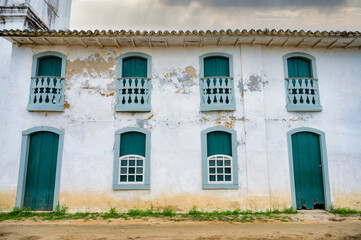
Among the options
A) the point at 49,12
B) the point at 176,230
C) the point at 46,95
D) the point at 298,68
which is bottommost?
the point at 176,230

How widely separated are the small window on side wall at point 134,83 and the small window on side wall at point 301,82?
199 inches

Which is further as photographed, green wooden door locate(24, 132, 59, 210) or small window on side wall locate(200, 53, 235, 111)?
small window on side wall locate(200, 53, 235, 111)

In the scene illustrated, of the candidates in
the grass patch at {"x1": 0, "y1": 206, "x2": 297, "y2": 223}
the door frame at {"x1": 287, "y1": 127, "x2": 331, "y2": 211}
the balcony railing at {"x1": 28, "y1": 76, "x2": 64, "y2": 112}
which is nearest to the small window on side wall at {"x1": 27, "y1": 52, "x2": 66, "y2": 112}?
the balcony railing at {"x1": 28, "y1": 76, "x2": 64, "y2": 112}

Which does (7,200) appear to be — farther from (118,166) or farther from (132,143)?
(132,143)

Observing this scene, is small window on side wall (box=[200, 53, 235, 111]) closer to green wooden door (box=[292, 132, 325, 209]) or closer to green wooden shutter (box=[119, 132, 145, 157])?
green wooden shutter (box=[119, 132, 145, 157])

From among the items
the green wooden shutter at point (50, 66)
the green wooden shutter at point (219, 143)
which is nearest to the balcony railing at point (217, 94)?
the green wooden shutter at point (219, 143)

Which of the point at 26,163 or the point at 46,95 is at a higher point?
the point at 46,95

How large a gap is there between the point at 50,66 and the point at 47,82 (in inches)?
28.2

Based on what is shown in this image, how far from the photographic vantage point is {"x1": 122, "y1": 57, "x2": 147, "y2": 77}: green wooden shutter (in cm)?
929

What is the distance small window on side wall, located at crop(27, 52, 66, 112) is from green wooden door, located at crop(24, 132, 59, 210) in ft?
3.35

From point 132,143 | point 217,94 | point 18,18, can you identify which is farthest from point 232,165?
point 18,18

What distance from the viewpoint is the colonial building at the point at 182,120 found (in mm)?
8438

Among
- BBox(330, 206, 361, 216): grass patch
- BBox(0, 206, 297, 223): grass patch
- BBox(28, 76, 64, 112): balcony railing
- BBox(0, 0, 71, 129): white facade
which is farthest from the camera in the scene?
BBox(0, 0, 71, 129): white facade

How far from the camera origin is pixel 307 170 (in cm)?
870
